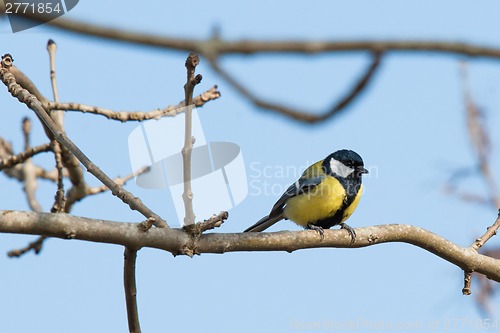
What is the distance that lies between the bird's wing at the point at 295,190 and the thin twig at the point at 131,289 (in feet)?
8.94

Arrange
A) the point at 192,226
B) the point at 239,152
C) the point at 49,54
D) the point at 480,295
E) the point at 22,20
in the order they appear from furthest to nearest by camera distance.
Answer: the point at 480,295 < the point at 49,54 < the point at 239,152 < the point at 192,226 < the point at 22,20

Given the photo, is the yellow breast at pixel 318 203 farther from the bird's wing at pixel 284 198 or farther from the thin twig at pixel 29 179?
the thin twig at pixel 29 179

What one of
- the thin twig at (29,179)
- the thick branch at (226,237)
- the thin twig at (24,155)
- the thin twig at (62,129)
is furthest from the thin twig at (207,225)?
the thin twig at (29,179)

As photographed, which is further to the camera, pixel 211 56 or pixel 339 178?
pixel 339 178

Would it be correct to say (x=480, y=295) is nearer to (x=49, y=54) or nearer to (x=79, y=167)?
(x=79, y=167)

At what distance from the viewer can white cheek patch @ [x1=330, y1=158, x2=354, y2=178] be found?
591cm

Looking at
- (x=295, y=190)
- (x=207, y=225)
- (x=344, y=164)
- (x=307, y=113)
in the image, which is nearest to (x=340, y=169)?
(x=344, y=164)

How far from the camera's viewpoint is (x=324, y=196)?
5.59 metres

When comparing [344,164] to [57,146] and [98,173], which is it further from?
[98,173]

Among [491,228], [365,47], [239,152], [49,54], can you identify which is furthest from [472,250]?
[365,47]

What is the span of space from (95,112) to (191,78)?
3.90ft

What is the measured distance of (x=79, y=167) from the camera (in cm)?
447

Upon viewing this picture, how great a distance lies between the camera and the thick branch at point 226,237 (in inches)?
106

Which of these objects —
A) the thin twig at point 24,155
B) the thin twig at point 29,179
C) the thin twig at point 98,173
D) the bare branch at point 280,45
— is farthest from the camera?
the thin twig at point 29,179
